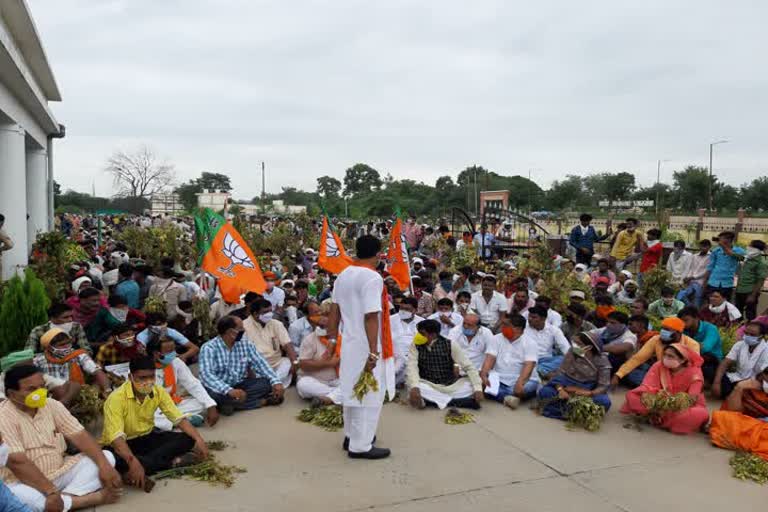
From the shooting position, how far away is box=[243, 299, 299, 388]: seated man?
6.77 meters

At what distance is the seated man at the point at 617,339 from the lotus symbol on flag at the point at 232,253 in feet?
13.2

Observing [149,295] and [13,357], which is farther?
[149,295]

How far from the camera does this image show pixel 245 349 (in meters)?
6.17

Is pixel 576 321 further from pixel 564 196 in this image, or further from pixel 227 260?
pixel 564 196

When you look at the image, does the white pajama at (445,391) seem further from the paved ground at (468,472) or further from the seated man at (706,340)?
the seated man at (706,340)

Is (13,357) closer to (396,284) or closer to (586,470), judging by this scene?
(586,470)

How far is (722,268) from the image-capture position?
9188 mm

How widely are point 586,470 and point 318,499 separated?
1989 mm

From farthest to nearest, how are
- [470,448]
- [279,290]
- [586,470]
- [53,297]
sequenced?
[279,290], [53,297], [470,448], [586,470]

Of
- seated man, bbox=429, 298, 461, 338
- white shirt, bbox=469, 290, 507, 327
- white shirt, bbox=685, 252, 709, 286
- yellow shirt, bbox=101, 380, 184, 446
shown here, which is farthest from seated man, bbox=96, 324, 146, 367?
white shirt, bbox=685, 252, 709, 286

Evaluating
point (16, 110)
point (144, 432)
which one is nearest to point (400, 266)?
point (144, 432)

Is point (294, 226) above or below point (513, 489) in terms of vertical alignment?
above

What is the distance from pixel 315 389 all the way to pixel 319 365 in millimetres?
337

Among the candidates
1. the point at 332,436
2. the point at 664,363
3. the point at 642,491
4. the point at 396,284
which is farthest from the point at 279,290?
the point at 642,491
